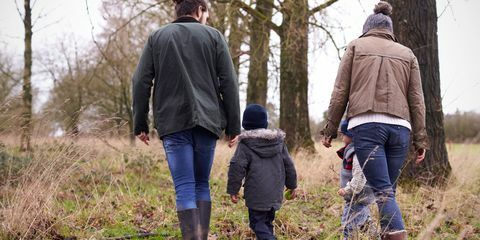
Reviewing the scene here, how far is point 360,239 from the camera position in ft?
11.9

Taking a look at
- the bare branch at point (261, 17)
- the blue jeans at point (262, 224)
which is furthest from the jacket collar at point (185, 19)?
the bare branch at point (261, 17)

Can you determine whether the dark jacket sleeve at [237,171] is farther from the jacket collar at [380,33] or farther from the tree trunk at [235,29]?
the tree trunk at [235,29]

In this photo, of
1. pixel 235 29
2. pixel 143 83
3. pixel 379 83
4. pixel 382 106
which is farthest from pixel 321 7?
pixel 143 83

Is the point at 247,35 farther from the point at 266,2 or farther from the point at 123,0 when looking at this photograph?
the point at 123,0

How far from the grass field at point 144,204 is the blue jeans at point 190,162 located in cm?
99

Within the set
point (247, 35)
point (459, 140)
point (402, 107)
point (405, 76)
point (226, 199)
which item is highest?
point (247, 35)

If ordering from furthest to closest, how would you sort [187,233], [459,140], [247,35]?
[247,35] < [459,140] < [187,233]

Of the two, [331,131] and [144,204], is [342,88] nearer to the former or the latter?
[331,131]

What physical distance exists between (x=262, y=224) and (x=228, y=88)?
118 cm

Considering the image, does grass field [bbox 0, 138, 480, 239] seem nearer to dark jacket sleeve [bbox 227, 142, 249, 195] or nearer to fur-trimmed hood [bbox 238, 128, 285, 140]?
dark jacket sleeve [bbox 227, 142, 249, 195]

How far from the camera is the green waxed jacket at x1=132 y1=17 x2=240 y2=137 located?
3.62 meters

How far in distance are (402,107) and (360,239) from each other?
1.04m

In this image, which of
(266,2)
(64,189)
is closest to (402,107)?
(64,189)

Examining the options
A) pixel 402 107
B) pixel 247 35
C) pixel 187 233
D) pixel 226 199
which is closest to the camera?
pixel 187 233
